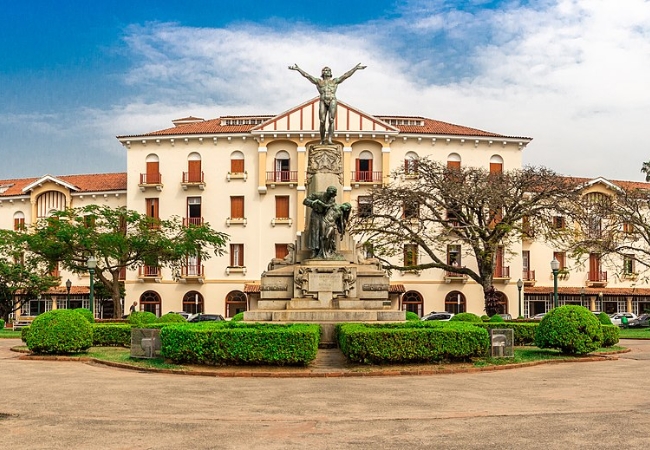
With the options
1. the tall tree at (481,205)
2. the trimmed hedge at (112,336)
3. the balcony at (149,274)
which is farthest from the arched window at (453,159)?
the trimmed hedge at (112,336)

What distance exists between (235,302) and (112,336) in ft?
93.7

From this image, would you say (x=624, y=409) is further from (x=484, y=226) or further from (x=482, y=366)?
(x=484, y=226)

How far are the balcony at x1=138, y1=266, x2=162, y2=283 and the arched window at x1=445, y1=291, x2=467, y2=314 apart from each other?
66.2 feet

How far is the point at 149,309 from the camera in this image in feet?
173

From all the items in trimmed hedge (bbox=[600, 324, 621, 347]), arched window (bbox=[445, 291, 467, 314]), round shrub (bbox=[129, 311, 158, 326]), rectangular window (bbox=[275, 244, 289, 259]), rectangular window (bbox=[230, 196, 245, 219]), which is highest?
rectangular window (bbox=[230, 196, 245, 219])

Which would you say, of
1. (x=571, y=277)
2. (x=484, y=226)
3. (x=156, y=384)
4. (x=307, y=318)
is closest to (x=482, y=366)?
(x=307, y=318)

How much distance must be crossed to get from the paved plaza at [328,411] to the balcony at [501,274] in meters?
36.3

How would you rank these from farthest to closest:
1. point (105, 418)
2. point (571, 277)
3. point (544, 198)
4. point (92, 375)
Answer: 1. point (571, 277)
2. point (544, 198)
3. point (92, 375)
4. point (105, 418)

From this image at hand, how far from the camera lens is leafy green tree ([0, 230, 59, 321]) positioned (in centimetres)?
4672

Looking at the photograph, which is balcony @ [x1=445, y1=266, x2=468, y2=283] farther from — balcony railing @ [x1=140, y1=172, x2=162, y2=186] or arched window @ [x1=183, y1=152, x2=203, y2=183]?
balcony railing @ [x1=140, y1=172, x2=162, y2=186]

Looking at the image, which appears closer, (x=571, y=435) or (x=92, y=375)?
(x=571, y=435)

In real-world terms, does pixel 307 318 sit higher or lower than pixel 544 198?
lower

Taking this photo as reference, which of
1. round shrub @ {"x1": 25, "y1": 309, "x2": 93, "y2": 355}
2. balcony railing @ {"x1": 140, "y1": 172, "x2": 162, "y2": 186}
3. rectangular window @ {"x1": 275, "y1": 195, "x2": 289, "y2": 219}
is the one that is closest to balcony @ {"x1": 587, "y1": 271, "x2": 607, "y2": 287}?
rectangular window @ {"x1": 275, "y1": 195, "x2": 289, "y2": 219}

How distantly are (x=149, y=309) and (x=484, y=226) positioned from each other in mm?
26105
